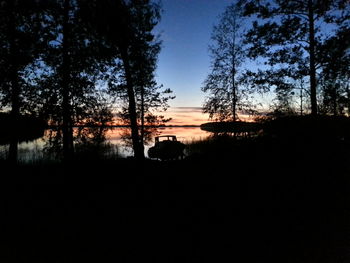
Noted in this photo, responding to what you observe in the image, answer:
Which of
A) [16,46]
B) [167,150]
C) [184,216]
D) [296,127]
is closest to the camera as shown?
[184,216]

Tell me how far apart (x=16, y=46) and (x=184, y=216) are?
45.5 ft

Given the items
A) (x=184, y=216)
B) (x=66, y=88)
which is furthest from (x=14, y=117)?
(x=184, y=216)

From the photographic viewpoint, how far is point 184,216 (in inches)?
200

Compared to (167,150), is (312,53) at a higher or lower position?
higher

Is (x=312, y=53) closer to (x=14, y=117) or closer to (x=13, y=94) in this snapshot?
(x=13, y=94)

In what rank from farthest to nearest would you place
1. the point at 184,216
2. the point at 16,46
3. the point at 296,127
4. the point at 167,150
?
the point at 167,150 → the point at 296,127 → the point at 16,46 → the point at 184,216

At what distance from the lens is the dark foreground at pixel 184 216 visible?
3.74 m

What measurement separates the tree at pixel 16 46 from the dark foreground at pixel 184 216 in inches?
259

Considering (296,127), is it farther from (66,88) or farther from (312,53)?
(66,88)

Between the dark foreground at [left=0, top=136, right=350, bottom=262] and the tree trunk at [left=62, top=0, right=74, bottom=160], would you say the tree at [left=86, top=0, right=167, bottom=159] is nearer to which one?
the tree trunk at [left=62, top=0, right=74, bottom=160]

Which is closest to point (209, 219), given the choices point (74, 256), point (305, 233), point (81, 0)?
point (305, 233)

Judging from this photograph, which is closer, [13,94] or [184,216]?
[184,216]

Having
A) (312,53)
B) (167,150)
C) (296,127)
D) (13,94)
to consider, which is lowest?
(167,150)

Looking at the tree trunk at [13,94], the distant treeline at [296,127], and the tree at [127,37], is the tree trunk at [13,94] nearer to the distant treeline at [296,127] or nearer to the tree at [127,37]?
the tree at [127,37]
